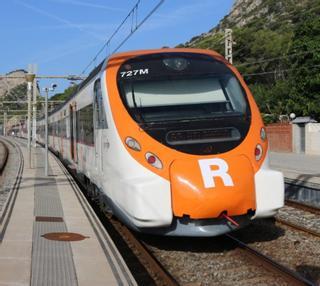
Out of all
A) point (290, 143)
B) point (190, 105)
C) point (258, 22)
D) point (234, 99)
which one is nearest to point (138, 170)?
point (190, 105)

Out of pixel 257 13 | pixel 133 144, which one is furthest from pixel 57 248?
pixel 257 13

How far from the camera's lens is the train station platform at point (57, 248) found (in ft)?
20.3

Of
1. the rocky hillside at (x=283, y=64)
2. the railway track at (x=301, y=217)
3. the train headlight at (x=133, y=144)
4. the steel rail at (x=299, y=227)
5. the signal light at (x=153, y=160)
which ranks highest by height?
the rocky hillside at (x=283, y=64)

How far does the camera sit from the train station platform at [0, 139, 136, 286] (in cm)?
619

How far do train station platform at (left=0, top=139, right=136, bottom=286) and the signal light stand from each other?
4.01ft

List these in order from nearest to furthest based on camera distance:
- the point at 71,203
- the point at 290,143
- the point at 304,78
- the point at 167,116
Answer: the point at 167,116 < the point at 71,203 < the point at 290,143 < the point at 304,78

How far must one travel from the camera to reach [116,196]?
817cm

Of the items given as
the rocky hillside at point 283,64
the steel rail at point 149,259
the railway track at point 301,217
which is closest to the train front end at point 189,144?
the steel rail at point 149,259

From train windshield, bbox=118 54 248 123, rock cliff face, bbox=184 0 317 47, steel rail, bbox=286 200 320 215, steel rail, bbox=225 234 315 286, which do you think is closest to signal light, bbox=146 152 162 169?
train windshield, bbox=118 54 248 123

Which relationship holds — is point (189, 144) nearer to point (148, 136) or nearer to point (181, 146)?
point (181, 146)

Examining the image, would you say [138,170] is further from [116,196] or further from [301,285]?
[301,285]

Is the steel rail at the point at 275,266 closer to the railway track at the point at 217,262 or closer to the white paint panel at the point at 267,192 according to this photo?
the railway track at the point at 217,262

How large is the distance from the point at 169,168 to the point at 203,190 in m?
0.53

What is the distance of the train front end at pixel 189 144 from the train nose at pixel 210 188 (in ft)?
0.04
